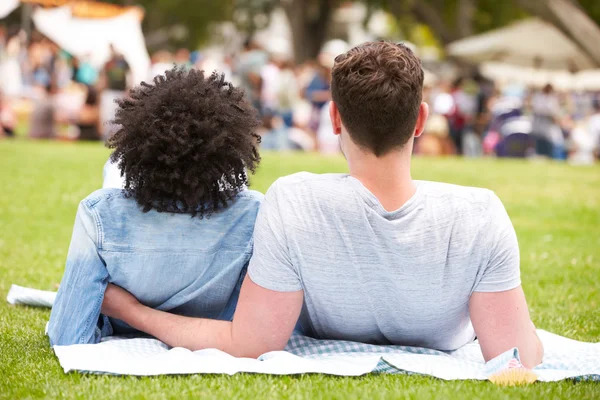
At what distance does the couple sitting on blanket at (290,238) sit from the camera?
321 cm

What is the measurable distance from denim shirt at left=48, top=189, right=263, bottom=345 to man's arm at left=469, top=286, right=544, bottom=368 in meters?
0.98

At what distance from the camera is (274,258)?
3225mm

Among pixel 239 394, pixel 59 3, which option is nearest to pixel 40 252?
pixel 239 394

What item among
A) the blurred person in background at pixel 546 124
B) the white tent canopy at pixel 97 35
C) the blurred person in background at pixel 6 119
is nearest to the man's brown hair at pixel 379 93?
the blurred person in background at pixel 6 119

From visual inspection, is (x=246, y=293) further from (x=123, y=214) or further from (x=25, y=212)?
(x=25, y=212)

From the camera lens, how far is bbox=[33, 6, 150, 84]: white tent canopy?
2247 cm

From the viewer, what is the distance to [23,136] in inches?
852

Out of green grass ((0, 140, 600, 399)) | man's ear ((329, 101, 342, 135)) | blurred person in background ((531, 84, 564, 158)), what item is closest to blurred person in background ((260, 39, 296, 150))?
green grass ((0, 140, 600, 399))

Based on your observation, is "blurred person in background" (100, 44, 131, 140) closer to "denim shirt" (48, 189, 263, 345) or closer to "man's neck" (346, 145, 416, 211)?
"denim shirt" (48, 189, 263, 345)

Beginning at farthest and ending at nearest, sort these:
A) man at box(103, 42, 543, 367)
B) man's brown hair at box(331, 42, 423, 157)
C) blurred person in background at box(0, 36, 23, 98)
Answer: blurred person in background at box(0, 36, 23, 98) → man at box(103, 42, 543, 367) → man's brown hair at box(331, 42, 423, 157)

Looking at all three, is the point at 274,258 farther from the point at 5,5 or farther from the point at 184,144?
the point at 5,5

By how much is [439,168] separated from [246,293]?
12033 millimetres

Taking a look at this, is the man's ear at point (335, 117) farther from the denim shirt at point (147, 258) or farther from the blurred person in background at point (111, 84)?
the blurred person in background at point (111, 84)

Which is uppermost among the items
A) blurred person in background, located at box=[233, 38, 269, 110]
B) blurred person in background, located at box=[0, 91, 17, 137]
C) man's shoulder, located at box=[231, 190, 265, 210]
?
man's shoulder, located at box=[231, 190, 265, 210]
